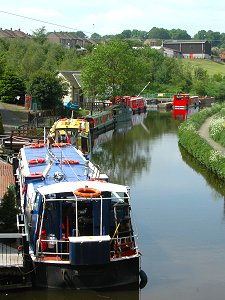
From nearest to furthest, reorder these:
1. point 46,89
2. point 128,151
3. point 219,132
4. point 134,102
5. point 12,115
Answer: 1. point 219,132
2. point 128,151
3. point 12,115
4. point 46,89
5. point 134,102

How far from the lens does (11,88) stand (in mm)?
69438

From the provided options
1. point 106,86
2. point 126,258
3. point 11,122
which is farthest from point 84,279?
point 106,86

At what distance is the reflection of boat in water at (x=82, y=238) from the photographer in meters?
18.8

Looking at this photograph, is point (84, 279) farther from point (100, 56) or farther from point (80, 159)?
Result: point (100, 56)

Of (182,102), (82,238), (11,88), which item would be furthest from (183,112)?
(82,238)

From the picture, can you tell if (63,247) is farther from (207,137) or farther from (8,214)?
(207,137)

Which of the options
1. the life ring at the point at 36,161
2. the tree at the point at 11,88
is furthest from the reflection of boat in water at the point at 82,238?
the tree at the point at 11,88

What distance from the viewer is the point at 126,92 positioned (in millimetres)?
79375

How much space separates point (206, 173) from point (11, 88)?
34.9 meters

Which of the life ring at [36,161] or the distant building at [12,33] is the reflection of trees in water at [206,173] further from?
the distant building at [12,33]

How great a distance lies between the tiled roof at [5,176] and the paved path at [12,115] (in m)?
15.4

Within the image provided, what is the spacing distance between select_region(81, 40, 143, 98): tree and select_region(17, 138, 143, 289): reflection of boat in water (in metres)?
56.2

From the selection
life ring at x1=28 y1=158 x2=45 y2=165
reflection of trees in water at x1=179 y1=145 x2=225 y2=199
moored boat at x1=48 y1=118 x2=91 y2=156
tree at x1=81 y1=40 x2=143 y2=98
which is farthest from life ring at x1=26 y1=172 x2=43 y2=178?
tree at x1=81 y1=40 x2=143 y2=98

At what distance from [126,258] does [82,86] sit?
2376 inches
